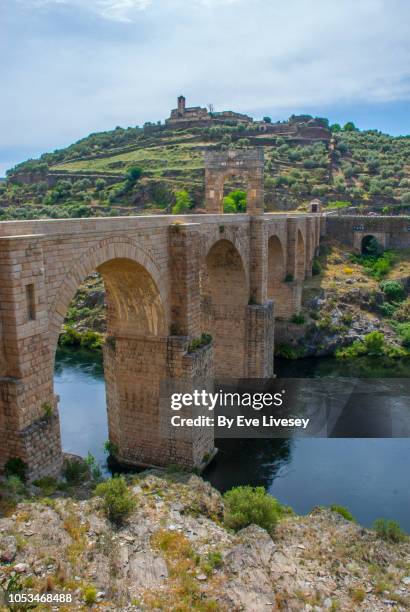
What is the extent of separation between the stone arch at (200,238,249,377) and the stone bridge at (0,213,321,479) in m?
0.04

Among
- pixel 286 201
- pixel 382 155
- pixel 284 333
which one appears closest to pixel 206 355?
pixel 284 333

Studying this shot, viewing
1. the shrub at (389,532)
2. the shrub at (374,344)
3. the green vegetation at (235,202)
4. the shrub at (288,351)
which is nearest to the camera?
the shrub at (389,532)

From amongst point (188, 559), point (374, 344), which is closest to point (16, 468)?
point (188, 559)

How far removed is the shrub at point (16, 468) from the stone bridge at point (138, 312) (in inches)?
3.8

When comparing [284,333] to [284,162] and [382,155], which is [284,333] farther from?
[382,155]

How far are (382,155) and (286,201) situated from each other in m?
18.9

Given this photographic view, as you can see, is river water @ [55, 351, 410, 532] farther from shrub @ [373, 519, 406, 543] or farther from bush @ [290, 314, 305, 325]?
bush @ [290, 314, 305, 325]

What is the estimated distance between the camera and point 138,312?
1262 centimetres

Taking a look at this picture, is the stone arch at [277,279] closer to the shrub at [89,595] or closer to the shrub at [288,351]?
the shrub at [288,351]

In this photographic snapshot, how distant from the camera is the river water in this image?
42.3 feet

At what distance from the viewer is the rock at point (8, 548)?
5977mm

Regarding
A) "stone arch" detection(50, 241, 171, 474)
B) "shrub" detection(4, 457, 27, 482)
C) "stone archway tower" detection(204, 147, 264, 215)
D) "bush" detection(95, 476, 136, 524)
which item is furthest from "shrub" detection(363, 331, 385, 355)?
"shrub" detection(4, 457, 27, 482)

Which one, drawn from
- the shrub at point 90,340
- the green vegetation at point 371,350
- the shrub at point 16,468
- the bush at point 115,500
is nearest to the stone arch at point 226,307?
the green vegetation at point 371,350

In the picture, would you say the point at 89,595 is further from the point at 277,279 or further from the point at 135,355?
the point at 277,279
